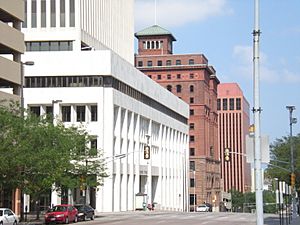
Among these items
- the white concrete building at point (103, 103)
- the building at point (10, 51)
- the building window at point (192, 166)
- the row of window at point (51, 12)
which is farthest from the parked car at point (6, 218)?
the building window at point (192, 166)

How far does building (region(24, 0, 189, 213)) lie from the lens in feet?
280

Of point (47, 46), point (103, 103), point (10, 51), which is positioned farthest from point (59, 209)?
point (47, 46)

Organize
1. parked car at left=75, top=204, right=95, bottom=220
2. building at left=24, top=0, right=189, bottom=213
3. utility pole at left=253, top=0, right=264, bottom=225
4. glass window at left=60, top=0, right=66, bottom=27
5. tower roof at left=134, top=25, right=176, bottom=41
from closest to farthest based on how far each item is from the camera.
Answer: utility pole at left=253, top=0, right=264, bottom=225 < parked car at left=75, top=204, right=95, bottom=220 < building at left=24, top=0, right=189, bottom=213 < glass window at left=60, top=0, right=66, bottom=27 < tower roof at left=134, top=25, right=176, bottom=41

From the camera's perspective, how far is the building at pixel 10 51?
185ft

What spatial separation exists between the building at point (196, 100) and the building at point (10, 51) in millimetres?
98416

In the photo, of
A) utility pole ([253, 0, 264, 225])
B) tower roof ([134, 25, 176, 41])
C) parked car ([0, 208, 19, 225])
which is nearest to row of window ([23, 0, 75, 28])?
parked car ([0, 208, 19, 225])

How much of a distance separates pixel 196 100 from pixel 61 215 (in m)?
115

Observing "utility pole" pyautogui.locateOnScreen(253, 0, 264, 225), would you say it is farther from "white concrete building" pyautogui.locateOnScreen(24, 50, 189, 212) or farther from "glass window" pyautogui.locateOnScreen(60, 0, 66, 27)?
"glass window" pyautogui.locateOnScreen(60, 0, 66, 27)

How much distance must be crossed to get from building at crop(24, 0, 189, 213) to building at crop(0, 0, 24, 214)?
43.7 ft

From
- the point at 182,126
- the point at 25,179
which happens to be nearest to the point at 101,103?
the point at 25,179

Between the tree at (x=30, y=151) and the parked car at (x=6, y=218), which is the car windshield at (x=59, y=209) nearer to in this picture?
the tree at (x=30, y=151)

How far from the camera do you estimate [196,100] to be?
16350cm

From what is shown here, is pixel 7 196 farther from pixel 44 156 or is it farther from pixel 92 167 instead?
pixel 44 156

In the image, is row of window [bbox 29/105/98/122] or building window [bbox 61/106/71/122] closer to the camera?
row of window [bbox 29/105/98/122]
